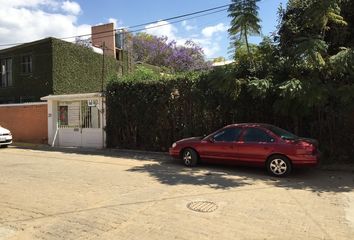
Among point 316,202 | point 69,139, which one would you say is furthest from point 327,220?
point 69,139

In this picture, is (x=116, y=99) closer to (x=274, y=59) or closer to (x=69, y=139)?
(x=69, y=139)

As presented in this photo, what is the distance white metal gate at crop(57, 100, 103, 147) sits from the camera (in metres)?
19.2

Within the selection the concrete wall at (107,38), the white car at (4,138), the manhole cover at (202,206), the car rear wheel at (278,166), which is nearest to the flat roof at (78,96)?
the white car at (4,138)

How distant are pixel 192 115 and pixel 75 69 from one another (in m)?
Result: 14.5

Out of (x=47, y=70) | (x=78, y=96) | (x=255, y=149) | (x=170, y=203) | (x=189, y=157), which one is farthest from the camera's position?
(x=47, y=70)

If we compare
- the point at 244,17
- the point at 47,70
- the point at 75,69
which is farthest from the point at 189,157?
the point at 75,69

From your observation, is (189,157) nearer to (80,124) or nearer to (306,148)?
(306,148)

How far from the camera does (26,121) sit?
2220cm

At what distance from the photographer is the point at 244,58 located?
13891 millimetres

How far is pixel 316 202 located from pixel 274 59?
7.01 metres

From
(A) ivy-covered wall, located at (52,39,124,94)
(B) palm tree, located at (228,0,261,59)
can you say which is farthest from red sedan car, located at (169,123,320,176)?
(A) ivy-covered wall, located at (52,39,124,94)

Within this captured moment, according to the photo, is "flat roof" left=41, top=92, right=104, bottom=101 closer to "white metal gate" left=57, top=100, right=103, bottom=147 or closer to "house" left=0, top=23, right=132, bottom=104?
"white metal gate" left=57, top=100, right=103, bottom=147

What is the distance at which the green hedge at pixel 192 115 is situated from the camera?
13.2 meters

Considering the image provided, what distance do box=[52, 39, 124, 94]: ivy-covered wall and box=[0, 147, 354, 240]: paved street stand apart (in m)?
14.4
